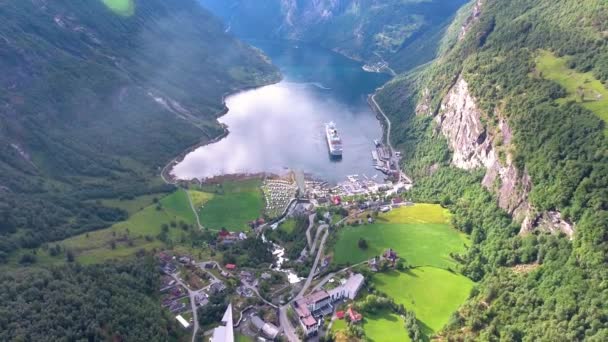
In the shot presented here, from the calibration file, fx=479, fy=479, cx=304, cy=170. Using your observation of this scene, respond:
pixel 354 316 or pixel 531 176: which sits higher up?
pixel 531 176

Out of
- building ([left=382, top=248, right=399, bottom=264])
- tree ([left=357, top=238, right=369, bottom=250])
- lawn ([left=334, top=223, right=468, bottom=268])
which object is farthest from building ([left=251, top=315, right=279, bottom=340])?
tree ([left=357, top=238, right=369, bottom=250])

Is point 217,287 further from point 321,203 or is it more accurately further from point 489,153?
point 489,153

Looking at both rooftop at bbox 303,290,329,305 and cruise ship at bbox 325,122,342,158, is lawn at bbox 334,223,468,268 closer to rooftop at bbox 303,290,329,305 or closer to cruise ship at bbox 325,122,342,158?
rooftop at bbox 303,290,329,305

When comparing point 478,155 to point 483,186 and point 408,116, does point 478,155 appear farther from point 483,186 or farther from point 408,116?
point 408,116

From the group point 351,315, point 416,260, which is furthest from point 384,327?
point 416,260

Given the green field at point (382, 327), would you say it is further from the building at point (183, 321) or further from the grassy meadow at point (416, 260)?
the building at point (183, 321)

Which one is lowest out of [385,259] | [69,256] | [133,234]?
[385,259]
